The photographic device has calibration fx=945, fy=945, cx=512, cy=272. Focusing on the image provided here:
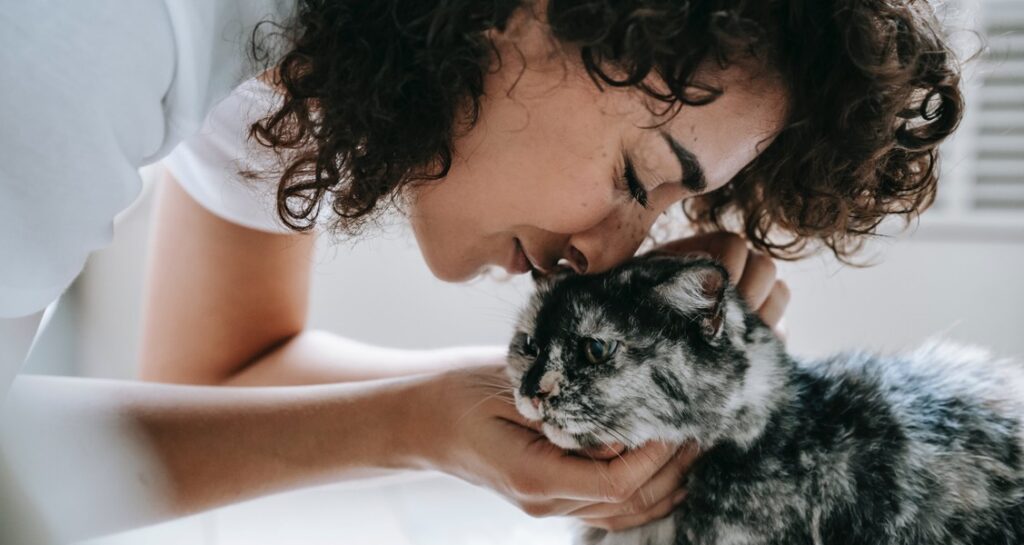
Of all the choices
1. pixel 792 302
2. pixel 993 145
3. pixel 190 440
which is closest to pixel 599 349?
pixel 190 440

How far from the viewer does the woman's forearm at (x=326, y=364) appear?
1.46 meters

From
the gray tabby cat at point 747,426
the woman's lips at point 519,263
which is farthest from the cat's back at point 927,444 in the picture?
→ the woman's lips at point 519,263

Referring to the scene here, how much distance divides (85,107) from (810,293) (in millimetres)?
1680

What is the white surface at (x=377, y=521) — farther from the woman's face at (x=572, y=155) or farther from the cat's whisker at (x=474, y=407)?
the woman's face at (x=572, y=155)

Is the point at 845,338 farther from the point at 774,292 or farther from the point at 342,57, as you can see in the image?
the point at 342,57

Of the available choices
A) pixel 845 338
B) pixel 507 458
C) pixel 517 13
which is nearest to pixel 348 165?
pixel 517 13

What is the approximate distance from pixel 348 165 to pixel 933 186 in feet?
2.47

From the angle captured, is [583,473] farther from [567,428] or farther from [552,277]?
[552,277]

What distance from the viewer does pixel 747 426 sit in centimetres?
106

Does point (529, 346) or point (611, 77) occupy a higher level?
point (611, 77)

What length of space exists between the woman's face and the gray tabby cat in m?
0.07

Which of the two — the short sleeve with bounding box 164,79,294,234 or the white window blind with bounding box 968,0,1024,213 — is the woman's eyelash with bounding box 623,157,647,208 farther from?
the white window blind with bounding box 968,0,1024,213

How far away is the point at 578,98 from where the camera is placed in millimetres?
945

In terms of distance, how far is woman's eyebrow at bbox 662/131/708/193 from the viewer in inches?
38.0
